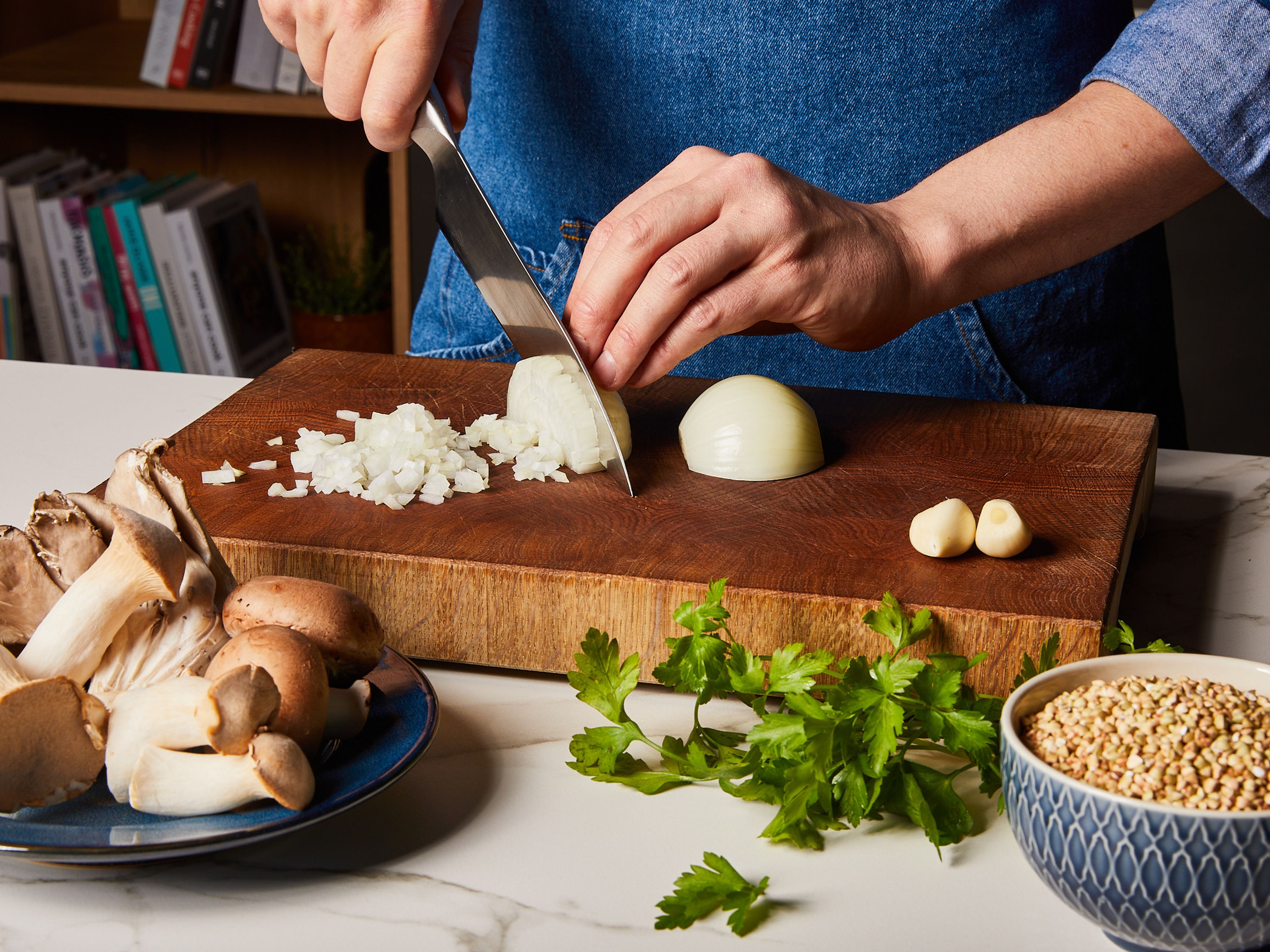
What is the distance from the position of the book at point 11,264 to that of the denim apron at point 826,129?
1.50m

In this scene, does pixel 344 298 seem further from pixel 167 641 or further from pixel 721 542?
pixel 167 641

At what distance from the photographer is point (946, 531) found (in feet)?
2.95

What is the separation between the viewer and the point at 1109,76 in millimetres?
1142

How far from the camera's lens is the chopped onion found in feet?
3.59

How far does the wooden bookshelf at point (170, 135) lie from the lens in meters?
2.78

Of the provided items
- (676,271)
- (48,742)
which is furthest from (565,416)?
(48,742)

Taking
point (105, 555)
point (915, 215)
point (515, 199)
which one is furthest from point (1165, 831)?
point (515, 199)

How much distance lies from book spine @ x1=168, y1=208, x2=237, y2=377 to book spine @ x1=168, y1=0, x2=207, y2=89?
0.87ft

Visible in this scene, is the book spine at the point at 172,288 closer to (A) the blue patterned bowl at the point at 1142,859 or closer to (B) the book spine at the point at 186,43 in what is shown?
(B) the book spine at the point at 186,43

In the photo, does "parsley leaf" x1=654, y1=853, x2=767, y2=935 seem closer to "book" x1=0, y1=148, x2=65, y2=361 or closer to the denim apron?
the denim apron

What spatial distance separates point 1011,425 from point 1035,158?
255 millimetres

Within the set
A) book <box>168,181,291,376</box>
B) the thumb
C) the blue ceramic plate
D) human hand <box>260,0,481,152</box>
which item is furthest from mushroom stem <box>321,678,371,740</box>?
book <box>168,181,291,376</box>

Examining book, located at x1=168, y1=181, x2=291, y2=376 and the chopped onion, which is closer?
the chopped onion

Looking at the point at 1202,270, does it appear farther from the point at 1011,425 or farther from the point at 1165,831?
the point at 1165,831
